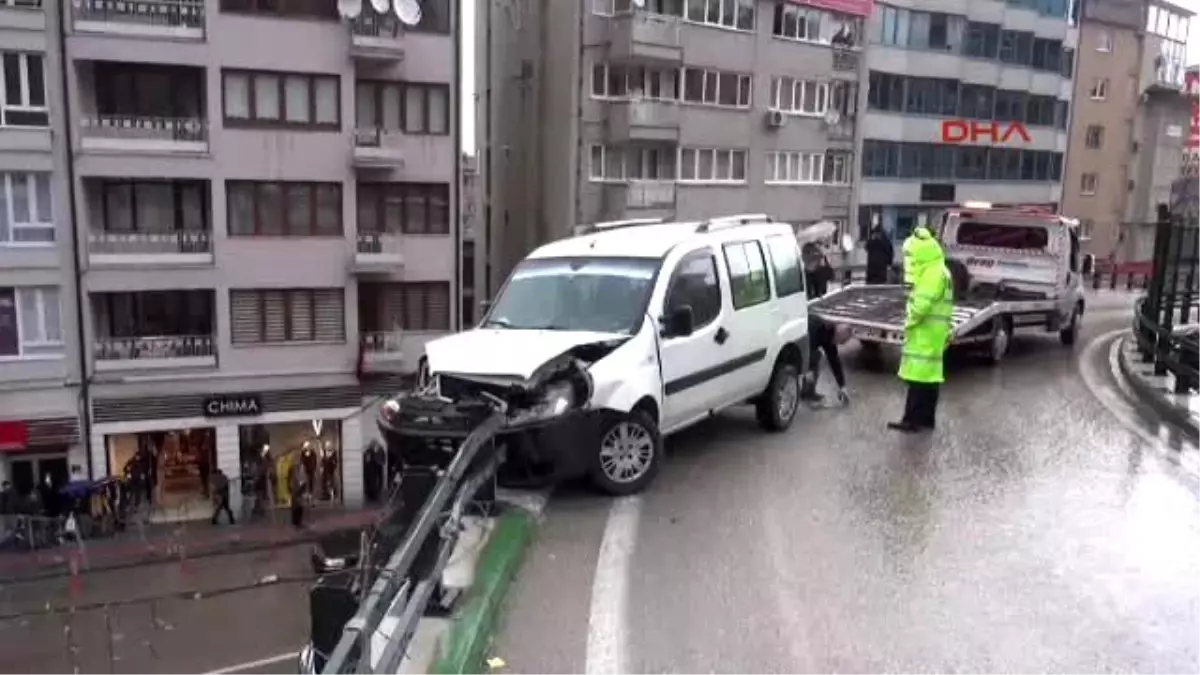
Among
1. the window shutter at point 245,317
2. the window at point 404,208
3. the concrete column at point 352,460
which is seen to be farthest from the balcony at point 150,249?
the concrete column at point 352,460

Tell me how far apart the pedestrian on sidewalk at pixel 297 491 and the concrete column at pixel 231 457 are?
136 cm

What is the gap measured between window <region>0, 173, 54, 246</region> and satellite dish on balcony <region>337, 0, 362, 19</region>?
8.38 meters

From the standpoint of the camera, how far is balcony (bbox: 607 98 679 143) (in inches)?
1351

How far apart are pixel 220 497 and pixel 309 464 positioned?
8.84ft

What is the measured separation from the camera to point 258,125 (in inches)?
1056

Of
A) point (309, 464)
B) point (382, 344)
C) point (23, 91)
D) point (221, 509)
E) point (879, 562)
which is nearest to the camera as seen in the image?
point (879, 562)

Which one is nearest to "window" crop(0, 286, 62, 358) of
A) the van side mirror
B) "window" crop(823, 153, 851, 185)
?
the van side mirror

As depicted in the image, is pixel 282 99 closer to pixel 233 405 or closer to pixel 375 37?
pixel 375 37

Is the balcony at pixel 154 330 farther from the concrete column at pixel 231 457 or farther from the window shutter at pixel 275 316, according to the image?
the concrete column at pixel 231 457

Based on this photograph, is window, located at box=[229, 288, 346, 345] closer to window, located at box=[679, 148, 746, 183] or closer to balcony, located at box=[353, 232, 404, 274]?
balcony, located at box=[353, 232, 404, 274]

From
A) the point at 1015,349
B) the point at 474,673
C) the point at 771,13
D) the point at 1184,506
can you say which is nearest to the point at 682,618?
the point at 474,673

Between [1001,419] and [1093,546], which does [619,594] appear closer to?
[1093,546]

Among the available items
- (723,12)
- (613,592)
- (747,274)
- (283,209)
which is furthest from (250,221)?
(613,592)

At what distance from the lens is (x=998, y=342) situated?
48.3 ft
